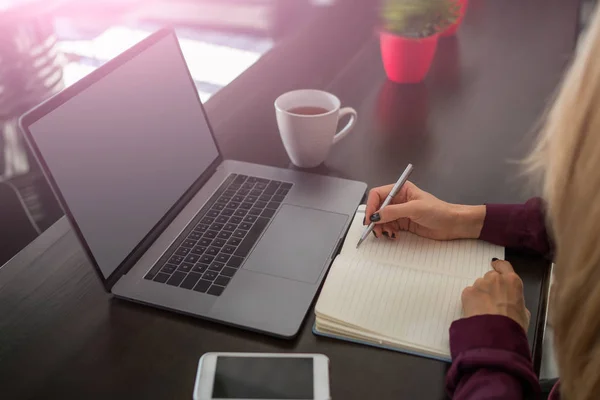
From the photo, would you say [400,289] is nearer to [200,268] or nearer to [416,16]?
A: [200,268]

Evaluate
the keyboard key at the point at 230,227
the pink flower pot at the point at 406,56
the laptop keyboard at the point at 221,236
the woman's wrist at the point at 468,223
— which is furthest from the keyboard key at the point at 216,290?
the pink flower pot at the point at 406,56

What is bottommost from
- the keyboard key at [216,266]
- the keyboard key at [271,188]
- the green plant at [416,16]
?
the keyboard key at [271,188]

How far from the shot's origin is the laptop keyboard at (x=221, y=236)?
2.24 ft

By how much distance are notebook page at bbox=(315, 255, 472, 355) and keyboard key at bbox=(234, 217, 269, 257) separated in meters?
0.12

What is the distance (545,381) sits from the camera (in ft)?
2.23

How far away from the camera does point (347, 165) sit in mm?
918

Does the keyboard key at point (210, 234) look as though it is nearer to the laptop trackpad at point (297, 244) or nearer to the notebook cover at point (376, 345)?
the laptop trackpad at point (297, 244)

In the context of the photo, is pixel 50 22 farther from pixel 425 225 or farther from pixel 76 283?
pixel 425 225

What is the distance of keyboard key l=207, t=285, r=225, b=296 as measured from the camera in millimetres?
660

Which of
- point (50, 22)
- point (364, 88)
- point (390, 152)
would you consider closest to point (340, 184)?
point (390, 152)

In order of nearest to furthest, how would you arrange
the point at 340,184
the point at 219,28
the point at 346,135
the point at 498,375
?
the point at 498,375, the point at 340,184, the point at 346,135, the point at 219,28

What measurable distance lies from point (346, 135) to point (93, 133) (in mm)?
469

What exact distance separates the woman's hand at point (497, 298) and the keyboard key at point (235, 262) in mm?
271

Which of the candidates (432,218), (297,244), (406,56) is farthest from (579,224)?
(406,56)
